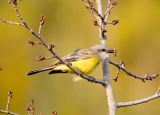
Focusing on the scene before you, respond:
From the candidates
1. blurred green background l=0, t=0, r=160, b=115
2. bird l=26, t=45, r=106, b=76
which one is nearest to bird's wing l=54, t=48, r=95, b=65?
bird l=26, t=45, r=106, b=76

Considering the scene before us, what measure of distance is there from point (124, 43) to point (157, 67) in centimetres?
328

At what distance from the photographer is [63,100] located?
52.7 ft

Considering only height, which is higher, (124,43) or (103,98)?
(124,43)

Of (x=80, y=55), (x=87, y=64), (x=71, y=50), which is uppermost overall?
(x=71, y=50)

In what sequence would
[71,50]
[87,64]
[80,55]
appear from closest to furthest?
1. [87,64]
2. [80,55]
3. [71,50]

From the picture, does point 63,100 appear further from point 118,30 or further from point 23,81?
point 118,30

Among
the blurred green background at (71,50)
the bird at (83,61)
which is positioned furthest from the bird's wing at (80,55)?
the blurred green background at (71,50)

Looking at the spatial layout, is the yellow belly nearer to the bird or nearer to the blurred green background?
the bird

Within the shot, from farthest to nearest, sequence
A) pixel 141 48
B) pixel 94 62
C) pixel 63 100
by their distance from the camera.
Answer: pixel 141 48, pixel 63 100, pixel 94 62

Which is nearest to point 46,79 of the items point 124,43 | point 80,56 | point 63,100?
point 63,100

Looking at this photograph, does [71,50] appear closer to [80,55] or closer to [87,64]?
[80,55]

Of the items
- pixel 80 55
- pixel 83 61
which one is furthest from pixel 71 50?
pixel 83 61

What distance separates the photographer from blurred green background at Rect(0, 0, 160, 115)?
16000 mm

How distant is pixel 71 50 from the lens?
65.7 ft
